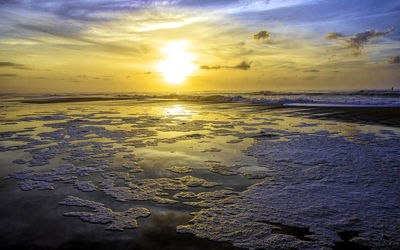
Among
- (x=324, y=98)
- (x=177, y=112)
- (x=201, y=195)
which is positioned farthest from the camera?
(x=324, y=98)

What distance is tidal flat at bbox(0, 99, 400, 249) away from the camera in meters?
3.12

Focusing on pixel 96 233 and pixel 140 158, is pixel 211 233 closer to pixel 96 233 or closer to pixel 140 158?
pixel 96 233

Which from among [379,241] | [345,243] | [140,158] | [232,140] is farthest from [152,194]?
[232,140]

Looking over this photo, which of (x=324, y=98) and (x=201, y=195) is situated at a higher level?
(x=324, y=98)

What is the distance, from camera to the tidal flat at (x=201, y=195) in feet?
10.3

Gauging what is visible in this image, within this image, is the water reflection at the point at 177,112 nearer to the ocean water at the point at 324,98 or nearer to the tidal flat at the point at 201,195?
the tidal flat at the point at 201,195

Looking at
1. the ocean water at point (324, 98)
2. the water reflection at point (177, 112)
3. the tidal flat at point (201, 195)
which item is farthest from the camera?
the ocean water at point (324, 98)

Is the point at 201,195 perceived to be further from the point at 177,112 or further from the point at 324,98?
Answer: the point at 324,98

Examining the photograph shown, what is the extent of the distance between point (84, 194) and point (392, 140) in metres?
9.89

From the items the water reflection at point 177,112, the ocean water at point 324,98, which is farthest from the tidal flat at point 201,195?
the ocean water at point 324,98

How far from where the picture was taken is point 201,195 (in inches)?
174

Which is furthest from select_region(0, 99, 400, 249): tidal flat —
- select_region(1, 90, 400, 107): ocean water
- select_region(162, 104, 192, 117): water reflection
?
select_region(1, 90, 400, 107): ocean water

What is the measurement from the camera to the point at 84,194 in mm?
4492

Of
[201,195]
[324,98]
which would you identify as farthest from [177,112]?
[324,98]
